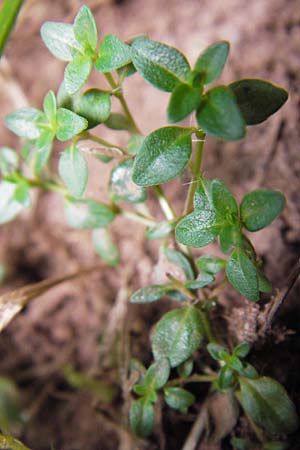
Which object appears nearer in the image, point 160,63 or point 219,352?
point 160,63

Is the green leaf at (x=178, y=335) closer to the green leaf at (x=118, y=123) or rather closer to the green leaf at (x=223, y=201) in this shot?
the green leaf at (x=223, y=201)

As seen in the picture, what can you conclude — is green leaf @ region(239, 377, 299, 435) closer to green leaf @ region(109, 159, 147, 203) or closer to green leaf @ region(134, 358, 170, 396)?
green leaf @ region(134, 358, 170, 396)

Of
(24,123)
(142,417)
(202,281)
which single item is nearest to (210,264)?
(202,281)

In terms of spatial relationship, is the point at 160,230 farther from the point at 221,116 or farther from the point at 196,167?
the point at 221,116

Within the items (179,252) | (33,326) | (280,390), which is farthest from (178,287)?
(33,326)

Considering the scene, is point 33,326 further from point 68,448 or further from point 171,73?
point 171,73

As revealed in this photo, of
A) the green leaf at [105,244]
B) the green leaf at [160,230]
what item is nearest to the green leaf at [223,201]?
the green leaf at [160,230]

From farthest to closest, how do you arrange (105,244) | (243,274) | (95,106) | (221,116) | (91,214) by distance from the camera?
(105,244) < (91,214) < (95,106) < (243,274) < (221,116)

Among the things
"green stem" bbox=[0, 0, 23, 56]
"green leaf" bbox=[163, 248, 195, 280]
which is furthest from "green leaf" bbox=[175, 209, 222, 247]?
"green stem" bbox=[0, 0, 23, 56]
